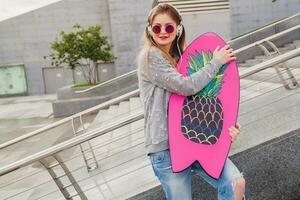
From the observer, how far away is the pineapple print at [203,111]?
209 cm

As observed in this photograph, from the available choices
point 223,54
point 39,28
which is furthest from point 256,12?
point 223,54

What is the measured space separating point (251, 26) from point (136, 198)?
60.2 feet

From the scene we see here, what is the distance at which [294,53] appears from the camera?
3.01 metres

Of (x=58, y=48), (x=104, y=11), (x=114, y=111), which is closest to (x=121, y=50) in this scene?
(x=104, y=11)

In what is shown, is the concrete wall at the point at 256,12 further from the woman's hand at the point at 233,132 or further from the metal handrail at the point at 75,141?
the woman's hand at the point at 233,132

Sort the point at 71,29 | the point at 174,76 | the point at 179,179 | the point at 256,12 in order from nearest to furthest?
the point at 174,76 < the point at 179,179 < the point at 256,12 < the point at 71,29

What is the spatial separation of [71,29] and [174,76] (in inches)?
864

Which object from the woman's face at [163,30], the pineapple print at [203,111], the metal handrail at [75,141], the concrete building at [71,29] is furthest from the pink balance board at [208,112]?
the concrete building at [71,29]

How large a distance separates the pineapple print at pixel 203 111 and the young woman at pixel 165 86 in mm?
79

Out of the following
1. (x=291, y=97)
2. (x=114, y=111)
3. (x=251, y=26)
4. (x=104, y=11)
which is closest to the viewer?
(x=291, y=97)

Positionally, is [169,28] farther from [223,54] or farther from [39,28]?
[39,28]

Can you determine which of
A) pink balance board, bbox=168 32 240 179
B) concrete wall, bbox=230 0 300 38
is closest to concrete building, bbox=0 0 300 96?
concrete wall, bbox=230 0 300 38

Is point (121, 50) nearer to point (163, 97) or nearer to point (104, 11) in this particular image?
point (104, 11)

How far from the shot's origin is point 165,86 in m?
1.98
